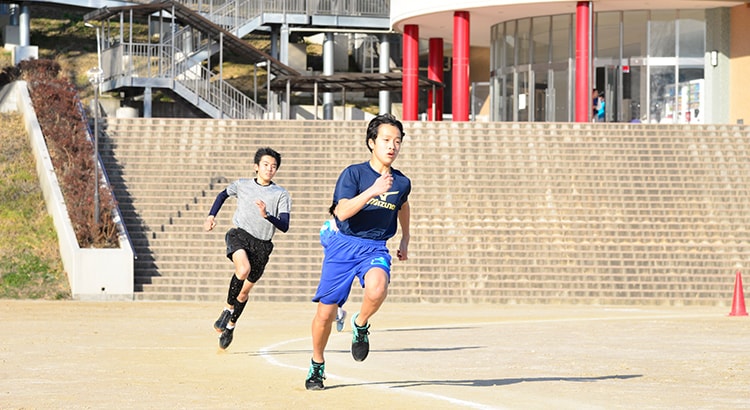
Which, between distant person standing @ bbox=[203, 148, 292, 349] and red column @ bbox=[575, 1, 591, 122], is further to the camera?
red column @ bbox=[575, 1, 591, 122]

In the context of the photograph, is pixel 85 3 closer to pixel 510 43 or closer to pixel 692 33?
pixel 510 43

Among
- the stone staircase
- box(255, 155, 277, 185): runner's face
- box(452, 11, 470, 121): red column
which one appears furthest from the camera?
box(452, 11, 470, 121): red column

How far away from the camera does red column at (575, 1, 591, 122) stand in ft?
130

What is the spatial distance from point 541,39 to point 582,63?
4059 mm

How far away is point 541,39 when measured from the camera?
43812 mm

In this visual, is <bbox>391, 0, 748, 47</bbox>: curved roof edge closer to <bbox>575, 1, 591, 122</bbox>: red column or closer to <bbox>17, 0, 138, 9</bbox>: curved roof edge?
<bbox>575, 1, 591, 122</bbox>: red column

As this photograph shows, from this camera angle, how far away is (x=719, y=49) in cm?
4197

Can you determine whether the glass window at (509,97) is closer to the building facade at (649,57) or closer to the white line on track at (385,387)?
the building facade at (649,57)

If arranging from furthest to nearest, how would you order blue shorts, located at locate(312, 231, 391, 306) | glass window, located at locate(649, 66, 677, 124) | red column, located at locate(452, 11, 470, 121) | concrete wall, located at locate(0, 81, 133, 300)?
red column, located at locate(452, 11, 470, 121) → glass window, located at locate(649, 66, 677, 124) → concrete wall, located at locate(0, 81, 133, 300) → blue shorts, located at locate(312, 231, 391, 306)

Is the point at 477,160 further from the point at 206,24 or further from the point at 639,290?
the point at 206,24

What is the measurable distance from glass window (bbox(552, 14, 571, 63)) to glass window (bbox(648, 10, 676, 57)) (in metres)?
2.70

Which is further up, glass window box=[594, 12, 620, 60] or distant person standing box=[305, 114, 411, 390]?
glass window box=[594, 12, 620, 60]

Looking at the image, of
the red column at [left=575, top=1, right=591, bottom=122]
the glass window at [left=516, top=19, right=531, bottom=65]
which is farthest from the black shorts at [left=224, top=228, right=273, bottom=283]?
the glass window at [left=516, top=19, right=531, bottom=65]

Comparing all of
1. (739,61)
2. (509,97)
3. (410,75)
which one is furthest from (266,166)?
(509,97)
